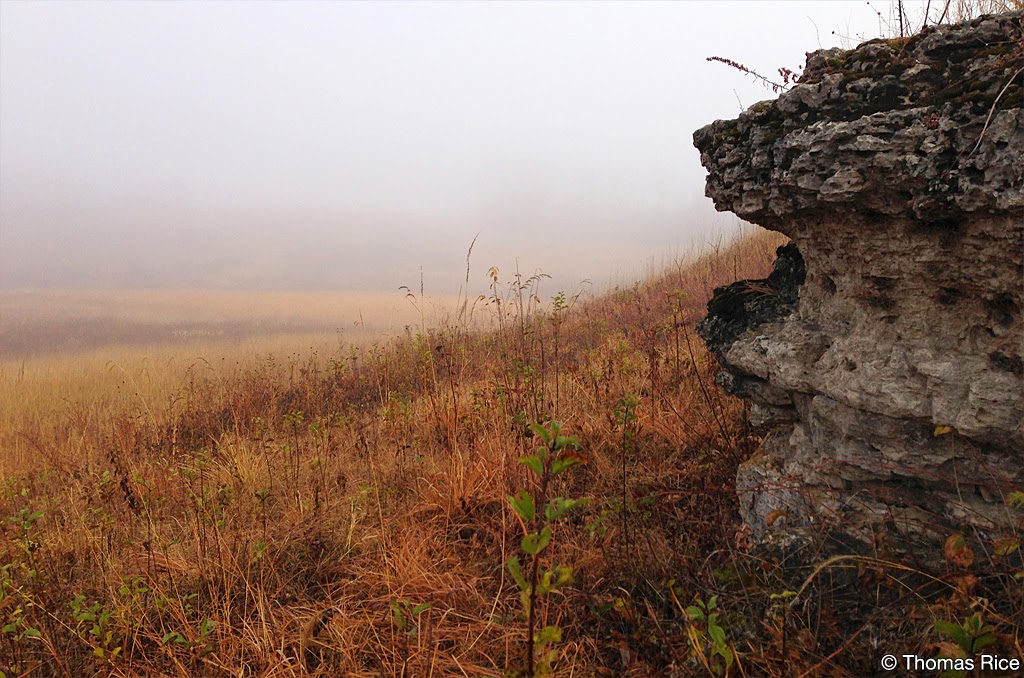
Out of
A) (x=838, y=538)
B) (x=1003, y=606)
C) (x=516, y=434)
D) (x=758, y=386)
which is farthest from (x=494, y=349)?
(x=1003, y=606)

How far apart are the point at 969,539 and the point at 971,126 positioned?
1406mm

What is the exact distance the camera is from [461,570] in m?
2.47

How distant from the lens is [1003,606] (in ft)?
5.65

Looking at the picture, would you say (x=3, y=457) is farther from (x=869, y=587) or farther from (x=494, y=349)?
(x=869, y=587)

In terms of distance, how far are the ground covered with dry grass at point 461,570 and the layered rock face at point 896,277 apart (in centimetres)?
31

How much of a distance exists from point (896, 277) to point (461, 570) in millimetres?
2205

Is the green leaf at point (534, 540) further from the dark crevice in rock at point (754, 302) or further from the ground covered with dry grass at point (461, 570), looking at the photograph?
the dark crevice in rock at point (754, 302)

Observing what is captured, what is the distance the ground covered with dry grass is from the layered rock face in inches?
12.4

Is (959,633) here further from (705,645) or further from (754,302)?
(754,302)

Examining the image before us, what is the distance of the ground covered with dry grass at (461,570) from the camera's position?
1814 millimetres

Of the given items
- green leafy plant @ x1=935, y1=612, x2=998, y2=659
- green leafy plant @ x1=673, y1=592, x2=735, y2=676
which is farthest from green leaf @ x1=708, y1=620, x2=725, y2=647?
green leafy plant @ x1=935, y1=612, x2=998, y2=659

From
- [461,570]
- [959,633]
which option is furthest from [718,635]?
[461,570]

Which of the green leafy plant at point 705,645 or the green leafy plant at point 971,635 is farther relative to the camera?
the green leafy plant at point 705,645

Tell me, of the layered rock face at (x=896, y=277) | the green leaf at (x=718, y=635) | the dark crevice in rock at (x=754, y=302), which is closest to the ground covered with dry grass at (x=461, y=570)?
the green leaf at (x=718, y=635)
